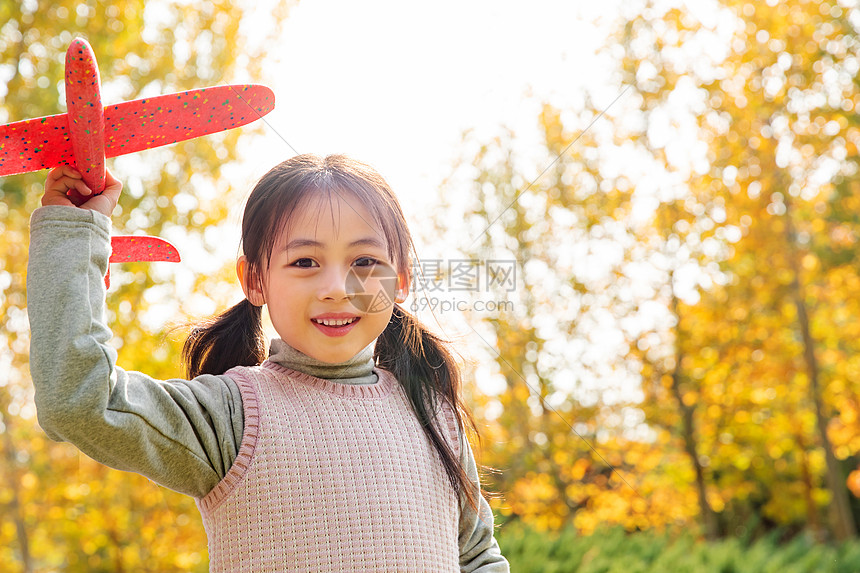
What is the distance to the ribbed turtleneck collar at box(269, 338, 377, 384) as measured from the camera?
47.6 inches

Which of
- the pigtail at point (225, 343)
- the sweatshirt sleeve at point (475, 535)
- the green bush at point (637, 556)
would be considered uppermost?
the pigtail at point (225, 343)

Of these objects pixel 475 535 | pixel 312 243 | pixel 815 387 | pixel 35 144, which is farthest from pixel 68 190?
pixel 815 387

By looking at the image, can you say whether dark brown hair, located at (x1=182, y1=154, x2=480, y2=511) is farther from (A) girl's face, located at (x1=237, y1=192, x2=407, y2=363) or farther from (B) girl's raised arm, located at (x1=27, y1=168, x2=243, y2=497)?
(B) girl's raised arm, located at (x1=27, y1=168, x2=243, y2=497)

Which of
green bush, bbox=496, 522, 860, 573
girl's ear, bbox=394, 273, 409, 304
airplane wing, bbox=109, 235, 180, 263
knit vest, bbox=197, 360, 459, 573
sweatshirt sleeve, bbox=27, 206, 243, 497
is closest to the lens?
sweatshirt sleeve, bbox=27, 206, 243, 497

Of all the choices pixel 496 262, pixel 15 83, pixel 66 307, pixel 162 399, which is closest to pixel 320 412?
pixel 162 399

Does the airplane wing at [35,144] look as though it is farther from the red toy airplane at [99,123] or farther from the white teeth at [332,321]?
the white teeth at [332,321]

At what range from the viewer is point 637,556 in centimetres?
420

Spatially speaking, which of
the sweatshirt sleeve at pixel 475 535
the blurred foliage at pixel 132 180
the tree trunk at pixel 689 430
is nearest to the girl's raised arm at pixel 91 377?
the sweatshirt sleeve at pixel 475 535

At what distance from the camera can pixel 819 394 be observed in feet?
18.2

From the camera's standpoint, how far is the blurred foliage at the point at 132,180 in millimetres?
3809

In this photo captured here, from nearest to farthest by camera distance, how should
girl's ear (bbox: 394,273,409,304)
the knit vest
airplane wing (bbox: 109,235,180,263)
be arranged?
1. the knit vest
2. airplane wing (bbox: 109,235,180,263)
3. girl's ear (bbox: 394,273,409,304)

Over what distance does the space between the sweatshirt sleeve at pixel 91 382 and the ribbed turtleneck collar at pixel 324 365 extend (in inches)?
7.7

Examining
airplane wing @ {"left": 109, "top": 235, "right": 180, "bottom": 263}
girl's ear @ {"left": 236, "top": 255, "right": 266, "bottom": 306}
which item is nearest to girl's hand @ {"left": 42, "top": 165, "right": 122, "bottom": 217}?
airplane wing @ {"left": 109, "top": 235, "right": 180, "bottom": 263}

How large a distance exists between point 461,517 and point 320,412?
13.4 inches
